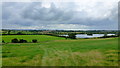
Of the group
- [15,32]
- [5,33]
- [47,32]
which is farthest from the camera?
[47,32]

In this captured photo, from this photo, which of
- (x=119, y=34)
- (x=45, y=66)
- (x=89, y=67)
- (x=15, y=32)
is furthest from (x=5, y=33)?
(x=119, y=34)

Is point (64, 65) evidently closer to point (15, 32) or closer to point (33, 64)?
point (33, 64)

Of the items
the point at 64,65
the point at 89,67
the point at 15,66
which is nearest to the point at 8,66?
the point at 15,66

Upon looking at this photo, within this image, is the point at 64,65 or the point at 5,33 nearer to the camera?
the point at 64,65

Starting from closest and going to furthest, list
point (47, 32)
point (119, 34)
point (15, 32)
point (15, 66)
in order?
point (15, 66)
point (119, 34)
point (15, 32)
point (47, 32)

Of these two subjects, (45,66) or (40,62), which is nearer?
(45,66)

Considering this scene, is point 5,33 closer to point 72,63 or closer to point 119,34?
point 72,63

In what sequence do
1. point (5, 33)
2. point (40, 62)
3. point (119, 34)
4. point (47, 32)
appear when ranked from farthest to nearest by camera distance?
point (47, 32)
point (5, 33)
point (119, 34)
point (40, 62)

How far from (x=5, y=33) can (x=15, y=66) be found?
18357mm

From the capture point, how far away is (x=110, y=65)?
25.0 ft

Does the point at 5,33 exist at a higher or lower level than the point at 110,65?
higher

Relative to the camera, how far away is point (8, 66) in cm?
797

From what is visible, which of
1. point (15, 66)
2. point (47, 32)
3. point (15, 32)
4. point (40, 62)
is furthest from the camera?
point (47, 32)

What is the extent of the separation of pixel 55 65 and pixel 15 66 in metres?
3.13
